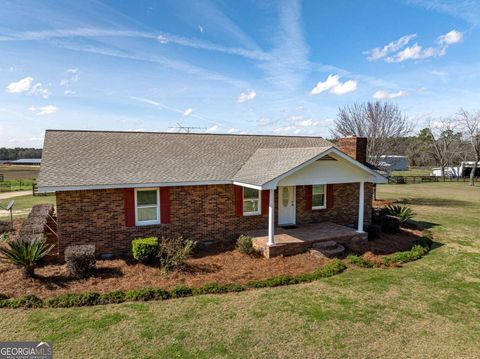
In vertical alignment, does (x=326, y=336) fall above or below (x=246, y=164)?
below

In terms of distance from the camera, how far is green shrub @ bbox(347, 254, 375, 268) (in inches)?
436

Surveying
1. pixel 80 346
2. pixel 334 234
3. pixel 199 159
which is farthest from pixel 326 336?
pixel 199 159

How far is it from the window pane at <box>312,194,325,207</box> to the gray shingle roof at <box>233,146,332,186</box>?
2.95 meters

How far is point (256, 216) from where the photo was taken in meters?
14.1

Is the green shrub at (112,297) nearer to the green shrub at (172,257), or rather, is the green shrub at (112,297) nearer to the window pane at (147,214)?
the green shrub at (172,257)

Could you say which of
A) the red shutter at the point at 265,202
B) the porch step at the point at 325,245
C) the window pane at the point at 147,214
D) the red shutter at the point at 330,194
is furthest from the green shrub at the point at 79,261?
the red shutter at the point at 330,194

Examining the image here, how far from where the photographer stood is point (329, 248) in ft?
40.5

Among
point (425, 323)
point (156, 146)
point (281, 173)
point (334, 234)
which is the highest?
point (156, 146)

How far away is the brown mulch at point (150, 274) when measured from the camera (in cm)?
898

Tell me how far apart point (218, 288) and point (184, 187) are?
191 inches

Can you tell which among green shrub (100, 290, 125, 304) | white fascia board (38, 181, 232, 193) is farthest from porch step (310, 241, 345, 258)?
green shrub (100, 290, 125, 304)

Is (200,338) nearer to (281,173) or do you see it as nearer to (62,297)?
(62,297)

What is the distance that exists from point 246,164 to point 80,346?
381 inches

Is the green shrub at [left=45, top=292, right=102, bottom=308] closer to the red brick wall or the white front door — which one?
the red brick wall
